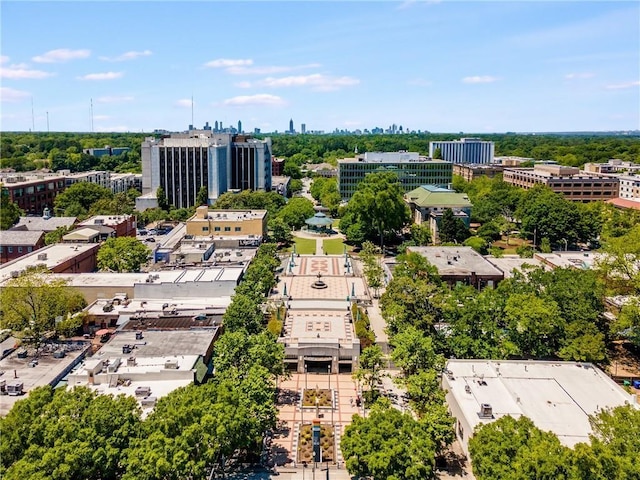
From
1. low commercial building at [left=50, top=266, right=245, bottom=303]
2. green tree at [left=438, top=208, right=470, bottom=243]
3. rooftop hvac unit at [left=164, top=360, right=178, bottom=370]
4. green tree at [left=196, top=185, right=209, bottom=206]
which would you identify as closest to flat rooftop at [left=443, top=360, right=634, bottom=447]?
rooftop hvac unit at [left=164, top=360, right=178, bottom=370]

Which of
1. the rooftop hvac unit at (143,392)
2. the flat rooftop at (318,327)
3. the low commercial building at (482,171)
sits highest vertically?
the low commercial building at (482,171)

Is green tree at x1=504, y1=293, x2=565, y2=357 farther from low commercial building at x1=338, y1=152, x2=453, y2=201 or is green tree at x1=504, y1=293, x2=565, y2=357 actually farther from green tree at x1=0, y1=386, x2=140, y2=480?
low commercial building at x1=338, y1=152, x2=453, y2=201

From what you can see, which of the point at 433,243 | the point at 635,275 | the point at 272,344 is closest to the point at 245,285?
the point at 272,344

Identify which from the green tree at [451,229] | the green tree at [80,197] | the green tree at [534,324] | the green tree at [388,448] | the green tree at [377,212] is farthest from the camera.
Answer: the green tree at [80,197]

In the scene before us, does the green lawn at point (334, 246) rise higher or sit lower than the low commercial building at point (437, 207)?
lower

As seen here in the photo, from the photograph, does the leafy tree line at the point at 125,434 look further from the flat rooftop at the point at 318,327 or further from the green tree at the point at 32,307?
the green tree at the point at 32,307

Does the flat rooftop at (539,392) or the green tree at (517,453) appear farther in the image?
the flat rooftop at (539,392)

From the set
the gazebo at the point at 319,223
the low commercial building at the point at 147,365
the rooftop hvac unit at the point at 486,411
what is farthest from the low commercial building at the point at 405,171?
the rooftop hvac unit at the point at 486,411
